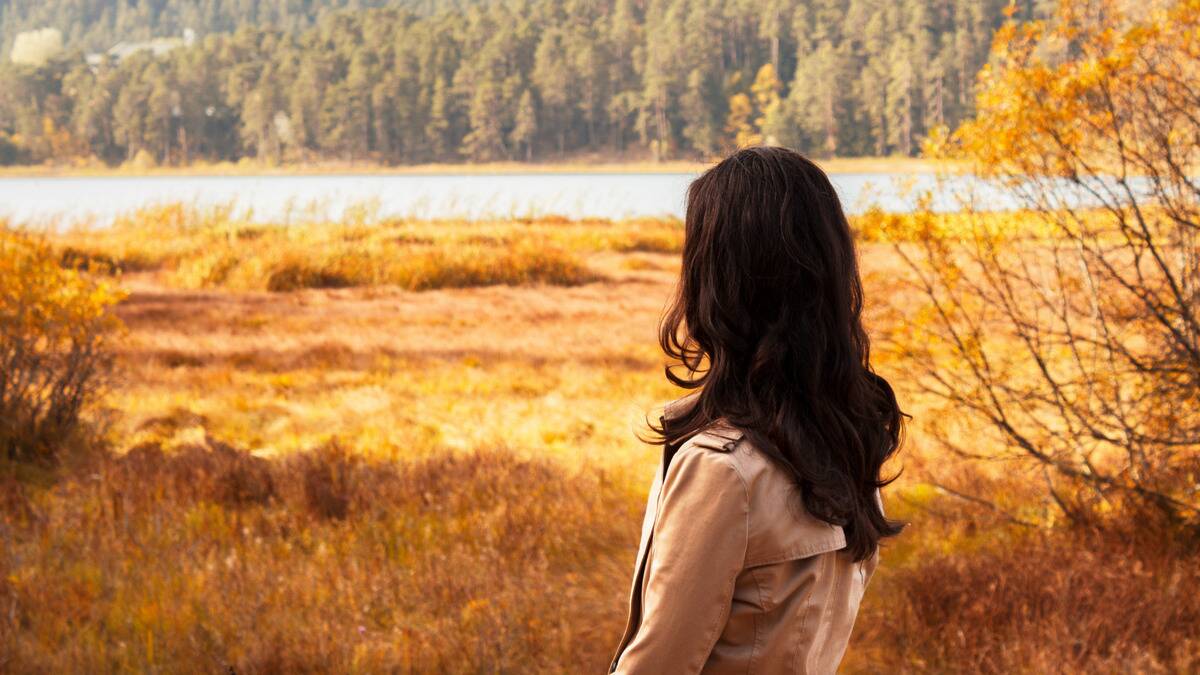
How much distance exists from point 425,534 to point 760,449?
3.85 meters

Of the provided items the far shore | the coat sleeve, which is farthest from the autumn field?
the far shore

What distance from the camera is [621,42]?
66.7 m

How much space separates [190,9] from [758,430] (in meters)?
130

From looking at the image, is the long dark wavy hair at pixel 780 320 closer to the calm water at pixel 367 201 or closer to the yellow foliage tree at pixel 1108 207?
the yellow foliage tree at pixel 1108 207

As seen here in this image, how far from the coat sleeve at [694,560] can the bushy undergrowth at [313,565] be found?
92.9 inches

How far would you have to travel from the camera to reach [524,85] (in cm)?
6788

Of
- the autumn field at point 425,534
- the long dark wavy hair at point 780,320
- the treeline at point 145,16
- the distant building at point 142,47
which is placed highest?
the treeline at point 145,16

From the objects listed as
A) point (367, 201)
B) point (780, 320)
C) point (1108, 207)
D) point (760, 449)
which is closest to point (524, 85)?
point (367, 201)

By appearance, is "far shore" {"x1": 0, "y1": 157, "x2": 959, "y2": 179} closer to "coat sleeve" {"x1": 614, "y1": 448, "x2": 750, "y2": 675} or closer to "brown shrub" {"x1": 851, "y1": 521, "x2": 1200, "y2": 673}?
"brown shrub" {"x1": 851, "y1": 521, "x2": 1200, "y2": 673}

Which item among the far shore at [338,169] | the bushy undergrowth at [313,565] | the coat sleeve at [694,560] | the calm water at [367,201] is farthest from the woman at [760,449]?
the far shore at [338,169]

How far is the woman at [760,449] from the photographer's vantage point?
3.60ft

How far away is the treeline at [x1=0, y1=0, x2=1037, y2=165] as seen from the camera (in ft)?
170

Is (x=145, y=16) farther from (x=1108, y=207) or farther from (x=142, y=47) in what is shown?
(x=1108, y=207)

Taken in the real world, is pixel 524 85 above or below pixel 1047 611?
above
